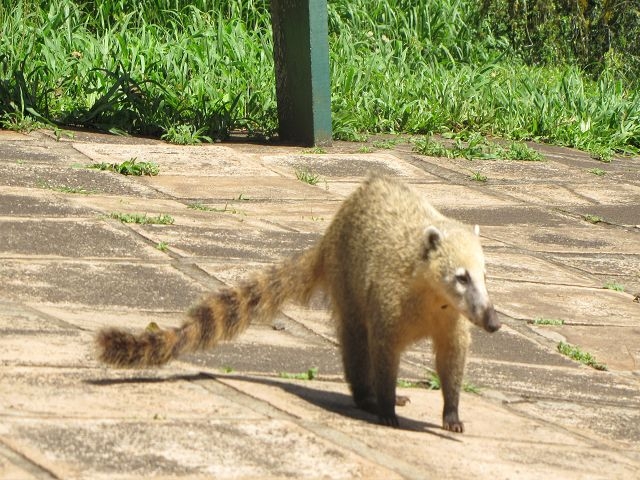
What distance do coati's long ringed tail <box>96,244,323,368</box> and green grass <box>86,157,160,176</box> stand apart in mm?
3837

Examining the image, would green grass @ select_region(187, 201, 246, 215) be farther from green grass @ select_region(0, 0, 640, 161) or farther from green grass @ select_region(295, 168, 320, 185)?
green grass @ select_region(0, 0, 640, 161)

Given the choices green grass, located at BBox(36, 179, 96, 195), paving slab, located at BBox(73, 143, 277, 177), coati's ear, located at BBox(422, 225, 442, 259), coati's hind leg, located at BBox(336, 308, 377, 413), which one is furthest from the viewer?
paving slab, located at BBox(73, 143, 277, 177)

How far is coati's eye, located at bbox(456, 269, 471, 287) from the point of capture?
4.45m

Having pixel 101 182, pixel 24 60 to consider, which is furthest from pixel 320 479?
pixel 24 60

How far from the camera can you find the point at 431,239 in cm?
455

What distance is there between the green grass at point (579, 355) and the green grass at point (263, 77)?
4830mm

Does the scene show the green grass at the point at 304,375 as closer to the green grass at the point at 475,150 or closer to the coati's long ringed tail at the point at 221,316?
the coati's long ringed tail at the point at 221,316

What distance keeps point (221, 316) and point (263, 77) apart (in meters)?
7.13

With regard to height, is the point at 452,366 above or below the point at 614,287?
above

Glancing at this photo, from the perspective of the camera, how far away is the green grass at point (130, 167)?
28.7 ft

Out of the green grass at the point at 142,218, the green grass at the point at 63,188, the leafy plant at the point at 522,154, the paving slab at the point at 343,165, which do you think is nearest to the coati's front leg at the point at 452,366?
the green grass at the point at 142,218

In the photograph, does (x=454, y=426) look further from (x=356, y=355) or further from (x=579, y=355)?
(x=579, y=355)

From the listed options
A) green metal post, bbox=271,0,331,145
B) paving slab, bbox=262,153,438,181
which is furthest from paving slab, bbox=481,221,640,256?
green metal post, bbox=271,0,331,145

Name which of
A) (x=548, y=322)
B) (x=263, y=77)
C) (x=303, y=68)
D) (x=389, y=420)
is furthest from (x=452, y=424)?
(x=263, y=77)
